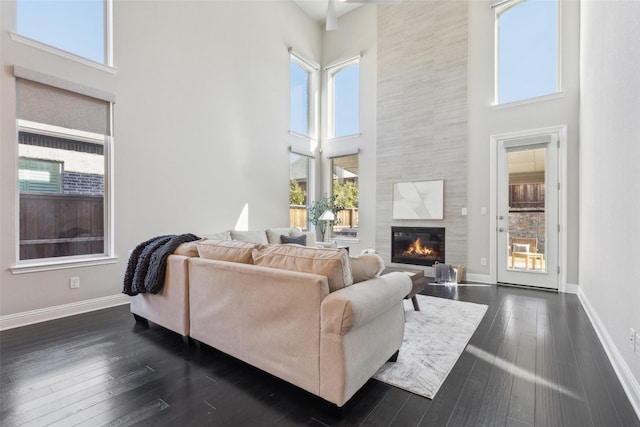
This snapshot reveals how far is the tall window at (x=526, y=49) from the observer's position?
4.29m

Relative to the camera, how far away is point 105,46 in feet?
11.4

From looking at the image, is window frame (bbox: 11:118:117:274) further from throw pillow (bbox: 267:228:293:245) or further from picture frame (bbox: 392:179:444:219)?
picture frame (bbox: 392:179:444:219)

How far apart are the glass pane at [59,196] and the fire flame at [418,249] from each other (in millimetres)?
4741

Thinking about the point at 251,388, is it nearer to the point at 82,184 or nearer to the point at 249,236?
the point at 249,236

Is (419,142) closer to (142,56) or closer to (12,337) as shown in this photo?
(142,56)

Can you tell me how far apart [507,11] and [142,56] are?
5471 millimetres

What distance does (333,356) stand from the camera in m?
1.51

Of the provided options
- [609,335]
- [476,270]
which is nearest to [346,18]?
[476,270]

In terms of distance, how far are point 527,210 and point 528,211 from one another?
0.07 feet

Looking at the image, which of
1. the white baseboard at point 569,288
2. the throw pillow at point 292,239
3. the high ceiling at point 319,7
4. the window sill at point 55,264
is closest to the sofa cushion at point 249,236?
the throw pillow at point 292,239

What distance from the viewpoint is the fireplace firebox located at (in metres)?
5.23

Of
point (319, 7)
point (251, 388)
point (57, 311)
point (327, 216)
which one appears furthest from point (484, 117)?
point (57, 311)

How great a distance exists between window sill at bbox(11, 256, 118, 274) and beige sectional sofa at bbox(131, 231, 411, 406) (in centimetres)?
166

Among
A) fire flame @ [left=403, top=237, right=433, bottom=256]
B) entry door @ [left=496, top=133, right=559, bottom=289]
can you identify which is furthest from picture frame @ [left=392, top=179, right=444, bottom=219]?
entry door @ [left=496, top=133, right=559, bottom=289]
